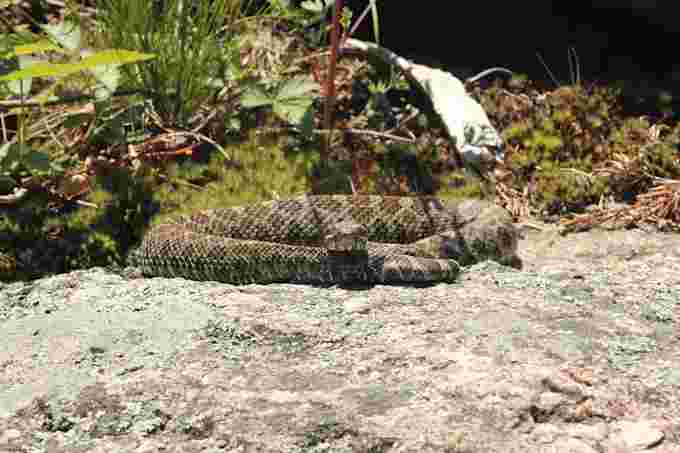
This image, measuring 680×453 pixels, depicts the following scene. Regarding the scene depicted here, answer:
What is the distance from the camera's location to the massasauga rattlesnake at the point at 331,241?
537cm

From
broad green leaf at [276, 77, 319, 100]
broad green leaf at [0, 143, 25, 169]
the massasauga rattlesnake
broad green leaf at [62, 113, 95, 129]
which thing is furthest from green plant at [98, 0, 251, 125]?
the massasauga rattlesnake

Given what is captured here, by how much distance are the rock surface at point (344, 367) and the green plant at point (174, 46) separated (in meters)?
2.55

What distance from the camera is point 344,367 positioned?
402 cm

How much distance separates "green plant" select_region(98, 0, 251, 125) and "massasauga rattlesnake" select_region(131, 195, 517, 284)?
55.2 inches

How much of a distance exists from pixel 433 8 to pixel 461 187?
10.1 ft

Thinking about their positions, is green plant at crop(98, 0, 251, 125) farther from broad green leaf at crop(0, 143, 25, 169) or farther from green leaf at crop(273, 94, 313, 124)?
broad green leaf at crop(0, 143, 25, 169)

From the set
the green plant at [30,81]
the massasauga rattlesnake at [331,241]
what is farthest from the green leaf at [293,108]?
the green plant at [30,81]

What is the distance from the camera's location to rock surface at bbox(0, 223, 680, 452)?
3555 millimetres

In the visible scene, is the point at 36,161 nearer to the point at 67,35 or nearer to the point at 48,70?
the point at 67,35

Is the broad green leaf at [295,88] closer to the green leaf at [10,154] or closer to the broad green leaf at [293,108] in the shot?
the broad green leaf at [293,108]

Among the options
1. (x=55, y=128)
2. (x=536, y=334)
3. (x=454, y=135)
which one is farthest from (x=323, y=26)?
(x=536, y=334)

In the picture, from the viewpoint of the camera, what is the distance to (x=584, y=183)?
7.21 m

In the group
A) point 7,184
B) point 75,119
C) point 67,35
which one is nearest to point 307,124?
point 75,119

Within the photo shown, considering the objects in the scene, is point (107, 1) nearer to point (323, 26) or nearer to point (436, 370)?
point (323, 26)
